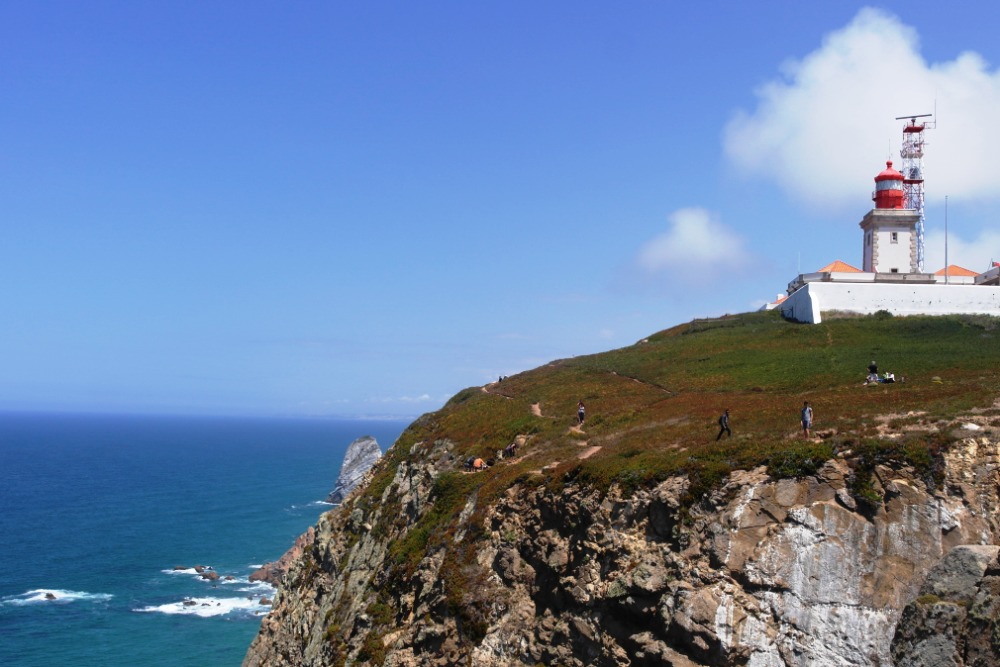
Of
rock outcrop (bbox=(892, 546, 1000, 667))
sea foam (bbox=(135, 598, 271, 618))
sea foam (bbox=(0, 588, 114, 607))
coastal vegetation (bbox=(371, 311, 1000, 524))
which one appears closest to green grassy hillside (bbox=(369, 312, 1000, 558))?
coastal vegetation (bbox=(371, 311, 1000, 524))

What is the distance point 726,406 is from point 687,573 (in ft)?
44.7

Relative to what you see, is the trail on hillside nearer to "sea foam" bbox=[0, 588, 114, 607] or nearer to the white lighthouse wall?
the white lighthouse wall

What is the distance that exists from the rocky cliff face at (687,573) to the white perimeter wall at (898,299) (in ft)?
115

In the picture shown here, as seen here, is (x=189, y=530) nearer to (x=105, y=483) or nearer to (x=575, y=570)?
(x=105, y=483)

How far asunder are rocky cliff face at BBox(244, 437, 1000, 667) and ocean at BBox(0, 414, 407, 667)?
1486 inches

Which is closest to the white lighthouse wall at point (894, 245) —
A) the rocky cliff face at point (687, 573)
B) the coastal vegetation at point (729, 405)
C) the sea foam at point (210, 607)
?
the coastal vegetation at point (729, 405)

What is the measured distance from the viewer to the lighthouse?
58.9 m

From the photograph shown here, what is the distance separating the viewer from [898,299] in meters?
53.6

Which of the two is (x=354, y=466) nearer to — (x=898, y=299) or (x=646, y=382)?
(x=646, y=382)

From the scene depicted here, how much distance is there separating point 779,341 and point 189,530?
3088 inches

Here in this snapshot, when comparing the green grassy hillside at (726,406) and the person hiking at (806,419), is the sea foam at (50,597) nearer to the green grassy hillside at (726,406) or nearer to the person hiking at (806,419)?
the green grassy hillside at (726,406)

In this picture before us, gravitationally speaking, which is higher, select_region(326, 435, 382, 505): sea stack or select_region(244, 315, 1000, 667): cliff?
select_region(244, 315, 1000, 667): cliff

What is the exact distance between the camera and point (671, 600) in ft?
66.8

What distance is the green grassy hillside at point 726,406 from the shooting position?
2330 centimetres
